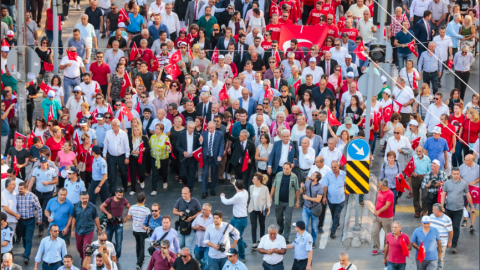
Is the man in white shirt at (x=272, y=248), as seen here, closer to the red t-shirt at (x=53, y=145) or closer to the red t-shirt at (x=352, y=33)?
the red t-shirt at (x=53, y=145)

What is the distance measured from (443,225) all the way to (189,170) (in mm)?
6132

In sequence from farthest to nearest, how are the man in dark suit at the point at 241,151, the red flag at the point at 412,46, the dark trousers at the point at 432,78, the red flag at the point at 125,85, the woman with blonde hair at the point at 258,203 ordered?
1. the red flag at the point at 412,46
2. the dark trousers at the point at 432,78
3. the red flag at the point at 125,85
4. the man in dark suit at the point at 241,151
5. the woman with blonde hair at the point at 258,203

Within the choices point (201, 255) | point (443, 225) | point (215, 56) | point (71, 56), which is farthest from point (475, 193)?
point (71, 56)

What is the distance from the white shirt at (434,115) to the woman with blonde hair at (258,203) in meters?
5.39

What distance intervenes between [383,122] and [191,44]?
20.5ft

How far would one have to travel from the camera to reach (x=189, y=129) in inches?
714

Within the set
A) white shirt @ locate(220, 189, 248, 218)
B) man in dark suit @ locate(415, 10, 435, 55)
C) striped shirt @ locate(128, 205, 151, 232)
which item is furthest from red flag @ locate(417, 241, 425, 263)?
man in dark suit @ locate(415, 10, 435, 55)

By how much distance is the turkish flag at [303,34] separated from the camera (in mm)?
22953

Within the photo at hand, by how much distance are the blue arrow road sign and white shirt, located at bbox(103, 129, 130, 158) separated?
517 cm

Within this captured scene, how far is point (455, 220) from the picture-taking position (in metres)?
16.3

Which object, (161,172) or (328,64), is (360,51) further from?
(161,172)

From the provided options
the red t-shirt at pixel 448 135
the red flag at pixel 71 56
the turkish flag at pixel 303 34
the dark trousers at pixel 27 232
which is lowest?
the dark trousers at pixel 27 232

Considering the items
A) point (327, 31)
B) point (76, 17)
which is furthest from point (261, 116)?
point (76, 17)

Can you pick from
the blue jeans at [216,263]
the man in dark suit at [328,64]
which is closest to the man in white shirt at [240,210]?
the blue jeans at [216,263]
